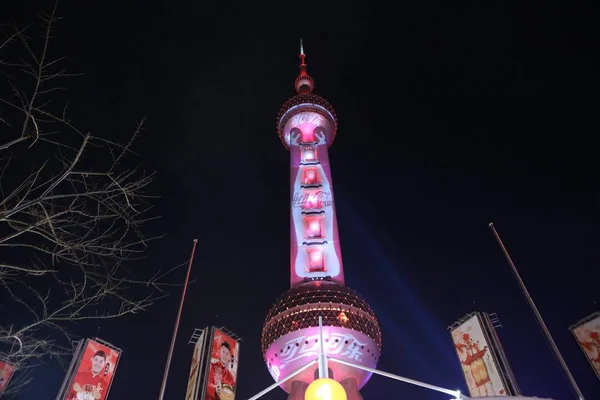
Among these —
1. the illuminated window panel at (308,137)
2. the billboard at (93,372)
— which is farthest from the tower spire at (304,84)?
the billboard at (93,372)

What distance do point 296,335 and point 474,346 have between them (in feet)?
35.3

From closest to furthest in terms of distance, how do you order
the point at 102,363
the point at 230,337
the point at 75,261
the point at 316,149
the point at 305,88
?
the point at 75,261, the point at 102,363, the point at 230,337, the point at 316,149, the point at 305,88

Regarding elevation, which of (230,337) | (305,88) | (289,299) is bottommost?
(230,337)

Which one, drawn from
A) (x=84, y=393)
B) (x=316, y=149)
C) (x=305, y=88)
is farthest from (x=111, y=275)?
(x=305, y=88)

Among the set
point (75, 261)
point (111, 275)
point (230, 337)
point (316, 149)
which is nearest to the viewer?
point (75, 261)

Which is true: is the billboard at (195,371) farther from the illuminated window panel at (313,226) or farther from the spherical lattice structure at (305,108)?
the spherical lattice structure at (305,108)

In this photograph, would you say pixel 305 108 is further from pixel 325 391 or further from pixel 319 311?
pixel 325 391

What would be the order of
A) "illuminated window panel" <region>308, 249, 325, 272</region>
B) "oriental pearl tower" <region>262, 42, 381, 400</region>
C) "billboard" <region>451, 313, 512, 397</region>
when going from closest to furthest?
"billboard" <region>451, 313, 512, 397</region> < "oriental pearl tower" <region>262, 42, 381, 400</region> < "illuminated window panel" <region>308, 249, 325, 272</region>

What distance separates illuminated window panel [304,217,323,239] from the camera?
29891 mm

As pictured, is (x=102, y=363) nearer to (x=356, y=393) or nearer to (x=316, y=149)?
(x=356, y=393)

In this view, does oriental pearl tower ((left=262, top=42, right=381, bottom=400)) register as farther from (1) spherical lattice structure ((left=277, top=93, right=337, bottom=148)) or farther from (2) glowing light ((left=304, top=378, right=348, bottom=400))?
(2) glowing light ((left=304, top=378, right=348, bottom=400))

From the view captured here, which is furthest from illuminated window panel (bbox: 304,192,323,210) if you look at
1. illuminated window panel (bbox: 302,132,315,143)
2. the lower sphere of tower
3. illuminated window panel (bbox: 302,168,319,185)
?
illuminated window panel (bbox: 302,132,315,143)

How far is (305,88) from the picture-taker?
147 feet

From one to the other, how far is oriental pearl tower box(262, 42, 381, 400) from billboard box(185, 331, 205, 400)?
5377mm
